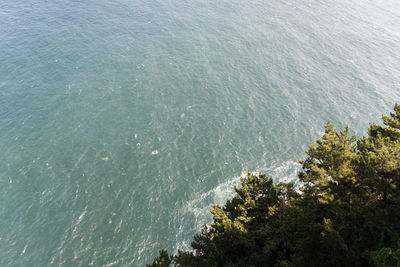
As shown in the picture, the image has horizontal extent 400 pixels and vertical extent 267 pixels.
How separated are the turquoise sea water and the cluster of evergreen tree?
16736 mm

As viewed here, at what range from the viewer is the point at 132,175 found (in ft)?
200

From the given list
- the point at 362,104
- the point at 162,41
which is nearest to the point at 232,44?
the point at 162,41

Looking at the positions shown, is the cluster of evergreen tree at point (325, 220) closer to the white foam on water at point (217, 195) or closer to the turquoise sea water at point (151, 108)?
the white foam on water at point (217, 195)

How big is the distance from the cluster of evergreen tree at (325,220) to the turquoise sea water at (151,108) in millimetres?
16736

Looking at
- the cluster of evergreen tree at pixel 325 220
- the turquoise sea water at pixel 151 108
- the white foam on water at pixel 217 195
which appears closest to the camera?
the cluster of evergreen tree at pixel 325 220

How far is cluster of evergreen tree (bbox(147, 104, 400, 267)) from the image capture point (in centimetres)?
2886

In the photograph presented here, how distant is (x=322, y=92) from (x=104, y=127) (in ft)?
252

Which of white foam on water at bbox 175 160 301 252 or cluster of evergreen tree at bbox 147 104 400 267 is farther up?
cluster of evergreen tree at bbox 147 104 400 267

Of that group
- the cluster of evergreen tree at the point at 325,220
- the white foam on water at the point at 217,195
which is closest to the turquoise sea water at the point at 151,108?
the white foam on water at the point at 217,195

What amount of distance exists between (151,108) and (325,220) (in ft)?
197

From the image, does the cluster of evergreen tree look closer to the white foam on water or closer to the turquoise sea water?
the white foam on water

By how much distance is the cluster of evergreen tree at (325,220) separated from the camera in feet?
94.7

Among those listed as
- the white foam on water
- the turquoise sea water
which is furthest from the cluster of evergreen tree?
the turquoise sea water

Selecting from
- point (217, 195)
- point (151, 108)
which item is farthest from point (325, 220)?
point (151, 108)
